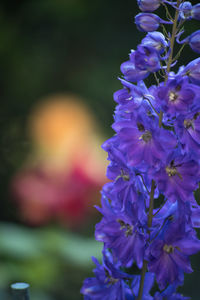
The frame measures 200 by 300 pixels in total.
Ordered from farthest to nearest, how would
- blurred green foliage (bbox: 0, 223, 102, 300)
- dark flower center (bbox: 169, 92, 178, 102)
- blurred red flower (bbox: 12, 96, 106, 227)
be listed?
blurred green foliage (bbox: 0, 223, 102, 300)
blurred red flower (bbox: 12, 96, 106, 227)
dark flower center (bbox: 169, 92, 178, 102)

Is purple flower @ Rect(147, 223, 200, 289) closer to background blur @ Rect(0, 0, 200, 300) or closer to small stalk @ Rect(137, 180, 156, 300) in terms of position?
small stalk @ Rect(137, 180, 156, 300)

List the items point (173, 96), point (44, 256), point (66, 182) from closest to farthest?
point (173, 96)
point (66, 182)
point (44, 256)

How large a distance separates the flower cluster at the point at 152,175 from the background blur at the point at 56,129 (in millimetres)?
910

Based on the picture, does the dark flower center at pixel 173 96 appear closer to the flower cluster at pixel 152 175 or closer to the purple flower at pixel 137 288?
the flower cluster at pixel 152 175

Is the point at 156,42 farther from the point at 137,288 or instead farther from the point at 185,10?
the point at 137,288

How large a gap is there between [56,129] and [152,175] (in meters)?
1.34

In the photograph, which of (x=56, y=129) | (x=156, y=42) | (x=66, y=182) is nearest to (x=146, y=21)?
(x=156, y=42)

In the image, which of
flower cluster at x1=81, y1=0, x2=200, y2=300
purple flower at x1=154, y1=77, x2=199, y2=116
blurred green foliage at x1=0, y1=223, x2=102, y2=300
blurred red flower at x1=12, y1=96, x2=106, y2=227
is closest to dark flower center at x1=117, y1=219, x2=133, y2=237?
flower cluster at x1=81, y1=0, x2=200, y2=300

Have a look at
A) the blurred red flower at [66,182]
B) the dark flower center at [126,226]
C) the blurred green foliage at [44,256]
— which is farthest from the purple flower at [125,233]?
the blurred green foliage at [44,256]

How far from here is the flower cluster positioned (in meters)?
0.57

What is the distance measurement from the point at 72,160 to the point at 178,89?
102 centimetres

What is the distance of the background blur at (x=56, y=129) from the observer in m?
1.58

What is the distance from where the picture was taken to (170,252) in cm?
58

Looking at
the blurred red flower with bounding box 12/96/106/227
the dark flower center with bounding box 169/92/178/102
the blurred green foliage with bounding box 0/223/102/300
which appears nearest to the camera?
the dark flower center with bounding box 169/92/178/102
